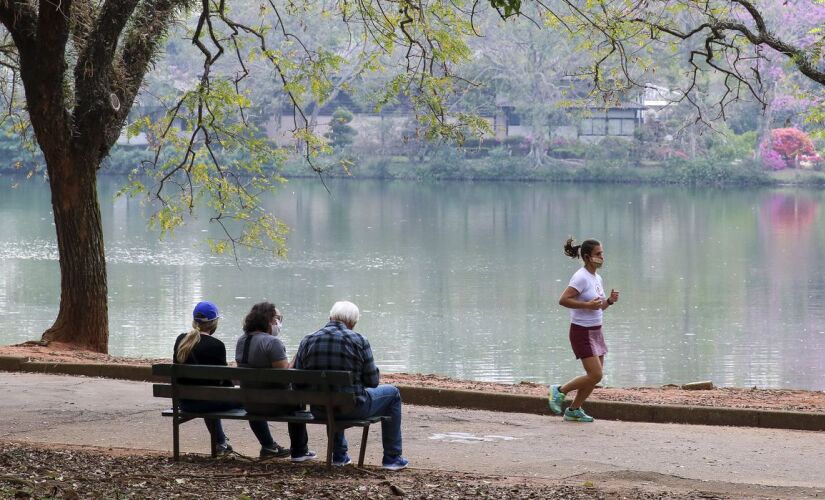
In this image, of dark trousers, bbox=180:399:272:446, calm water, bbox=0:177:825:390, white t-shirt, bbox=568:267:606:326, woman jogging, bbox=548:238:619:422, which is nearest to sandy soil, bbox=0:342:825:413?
woman jogging, bbox=548:238:619:422

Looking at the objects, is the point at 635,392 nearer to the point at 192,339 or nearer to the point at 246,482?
the point at 192,339

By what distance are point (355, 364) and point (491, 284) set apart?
79.0ft

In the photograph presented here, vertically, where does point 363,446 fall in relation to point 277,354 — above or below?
below

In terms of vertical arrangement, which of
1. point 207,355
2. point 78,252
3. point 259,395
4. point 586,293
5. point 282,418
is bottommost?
point 282,418

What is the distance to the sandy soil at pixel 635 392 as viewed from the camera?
11656 millimetres

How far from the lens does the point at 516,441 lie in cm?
954

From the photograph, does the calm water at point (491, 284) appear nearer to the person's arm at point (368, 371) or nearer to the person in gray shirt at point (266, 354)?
the person in gray shirt at point (266, 354)

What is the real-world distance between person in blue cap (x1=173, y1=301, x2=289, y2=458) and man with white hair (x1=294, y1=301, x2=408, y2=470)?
517 millimetres

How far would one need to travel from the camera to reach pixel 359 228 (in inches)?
1882

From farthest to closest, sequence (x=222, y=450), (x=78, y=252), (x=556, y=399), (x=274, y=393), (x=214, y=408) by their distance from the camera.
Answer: (x=78, y=252) → (x=556, y=399) → (x=222, y=450) → (x=214, y=408) → (x=274, y=393)

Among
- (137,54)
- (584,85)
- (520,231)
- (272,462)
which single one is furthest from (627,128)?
(272,462)

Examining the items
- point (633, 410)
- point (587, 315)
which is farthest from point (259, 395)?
point (633, 410)

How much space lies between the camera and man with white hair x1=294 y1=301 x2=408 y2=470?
7734 mm

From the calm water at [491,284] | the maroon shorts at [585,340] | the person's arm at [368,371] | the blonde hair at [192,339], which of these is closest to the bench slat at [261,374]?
the blonde hair at [192,339]
